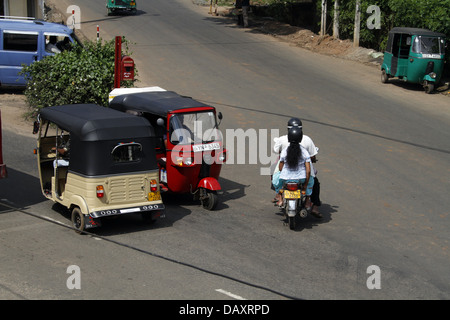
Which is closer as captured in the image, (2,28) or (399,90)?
(2,28)

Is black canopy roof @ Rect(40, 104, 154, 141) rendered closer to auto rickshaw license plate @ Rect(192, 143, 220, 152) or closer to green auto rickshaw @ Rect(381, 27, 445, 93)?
auto rickshaw license plate @ Rect(192, 143, 220, 152)

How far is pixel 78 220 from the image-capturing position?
1047 cm

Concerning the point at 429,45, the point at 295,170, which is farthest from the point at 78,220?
the point at 429,45

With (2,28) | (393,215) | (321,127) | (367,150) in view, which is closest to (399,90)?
(321,127)

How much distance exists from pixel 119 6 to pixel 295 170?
2711 centimetres

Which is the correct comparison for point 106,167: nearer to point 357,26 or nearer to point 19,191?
point 19,191

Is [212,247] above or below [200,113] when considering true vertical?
below

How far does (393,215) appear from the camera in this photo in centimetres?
1194

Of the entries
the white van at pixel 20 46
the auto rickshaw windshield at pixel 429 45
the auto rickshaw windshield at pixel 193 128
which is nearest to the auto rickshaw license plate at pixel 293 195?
Result: the auto rickshaw windshield at pixel 193 128

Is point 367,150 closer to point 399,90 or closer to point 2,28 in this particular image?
point 399,90

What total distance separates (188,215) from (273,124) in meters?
7.43

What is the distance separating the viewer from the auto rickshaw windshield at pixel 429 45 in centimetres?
2297

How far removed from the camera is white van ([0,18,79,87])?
2077cm
